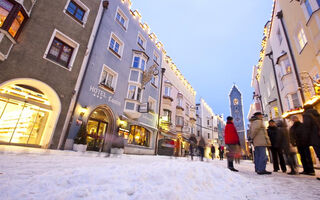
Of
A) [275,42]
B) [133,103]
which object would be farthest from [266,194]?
[275,42]

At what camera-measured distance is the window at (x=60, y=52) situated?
9.66 meters

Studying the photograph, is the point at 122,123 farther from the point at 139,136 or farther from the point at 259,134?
the point at 259,134

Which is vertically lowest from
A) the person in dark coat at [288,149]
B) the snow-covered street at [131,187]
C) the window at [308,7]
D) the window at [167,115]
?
the snow-covered street at [131,187]

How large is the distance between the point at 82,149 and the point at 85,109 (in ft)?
8.98

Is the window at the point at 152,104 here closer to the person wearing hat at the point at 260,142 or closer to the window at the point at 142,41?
the window at the point at 142,41

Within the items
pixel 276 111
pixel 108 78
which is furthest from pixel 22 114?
pixel 276 111

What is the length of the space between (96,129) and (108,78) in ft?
14.8

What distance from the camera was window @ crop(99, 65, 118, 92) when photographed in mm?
12547

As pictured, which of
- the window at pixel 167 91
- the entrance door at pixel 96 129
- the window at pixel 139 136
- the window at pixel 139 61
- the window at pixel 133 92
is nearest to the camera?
the entrance door at pixel 96 129

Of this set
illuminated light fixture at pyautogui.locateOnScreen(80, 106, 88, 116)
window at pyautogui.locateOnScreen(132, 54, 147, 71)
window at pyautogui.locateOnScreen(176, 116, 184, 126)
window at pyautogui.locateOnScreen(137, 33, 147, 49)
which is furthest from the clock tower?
illuminated light fixture at pyautogui.locateOnScreen(80, 106, 88, 116)

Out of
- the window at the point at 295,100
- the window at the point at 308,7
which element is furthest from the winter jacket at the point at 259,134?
the window at the point at 295,100

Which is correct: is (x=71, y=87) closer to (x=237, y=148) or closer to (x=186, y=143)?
(x=237, y=148)

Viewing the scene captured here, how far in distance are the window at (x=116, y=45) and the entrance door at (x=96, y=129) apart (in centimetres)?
557

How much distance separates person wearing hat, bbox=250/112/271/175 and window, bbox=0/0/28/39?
1156 cm
